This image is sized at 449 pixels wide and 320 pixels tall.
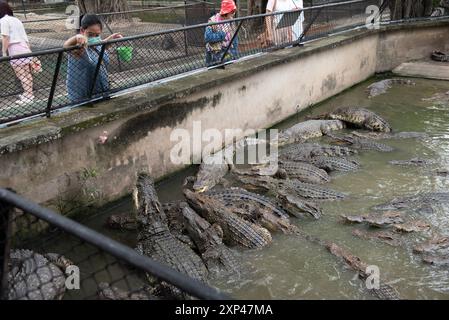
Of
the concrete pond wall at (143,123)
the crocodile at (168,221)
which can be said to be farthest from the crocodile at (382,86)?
the crocodile at (168,221)

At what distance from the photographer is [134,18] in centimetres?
1130

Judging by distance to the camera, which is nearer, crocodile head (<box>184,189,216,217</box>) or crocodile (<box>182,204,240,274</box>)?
crocodile (<box>182,204,240,274</box>)

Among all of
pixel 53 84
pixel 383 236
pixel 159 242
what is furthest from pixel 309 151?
pixel 53 84

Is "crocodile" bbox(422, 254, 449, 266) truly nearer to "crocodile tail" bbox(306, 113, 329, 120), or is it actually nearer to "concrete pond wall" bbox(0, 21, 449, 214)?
"concrete pond wall" bbox(0, 21, 449, 214)

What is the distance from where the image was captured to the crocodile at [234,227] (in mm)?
4238

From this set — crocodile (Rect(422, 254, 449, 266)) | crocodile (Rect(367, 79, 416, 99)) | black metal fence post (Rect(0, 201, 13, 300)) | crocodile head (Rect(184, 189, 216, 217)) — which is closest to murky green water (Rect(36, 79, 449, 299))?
crocodile (Rect(422, 254, 449, 266))

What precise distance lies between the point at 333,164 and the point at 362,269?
89.7 inches

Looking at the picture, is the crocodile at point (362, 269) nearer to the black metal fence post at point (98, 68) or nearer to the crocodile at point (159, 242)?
the crocodile at point (159, 242)

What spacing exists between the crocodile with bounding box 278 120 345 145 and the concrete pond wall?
0.57 metres

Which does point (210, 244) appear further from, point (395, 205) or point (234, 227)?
point (395, 205)

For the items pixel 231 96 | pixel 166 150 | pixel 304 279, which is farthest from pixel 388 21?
pixel 304 279

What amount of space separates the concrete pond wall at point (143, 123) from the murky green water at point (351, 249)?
0.42 metres

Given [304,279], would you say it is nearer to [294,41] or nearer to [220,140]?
[220,140]

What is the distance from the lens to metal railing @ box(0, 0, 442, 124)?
4480mm
